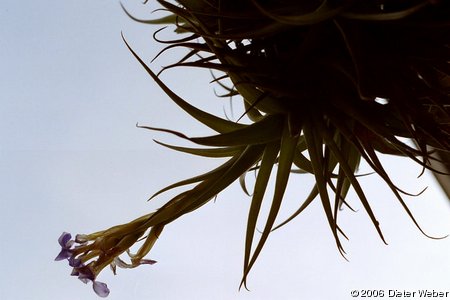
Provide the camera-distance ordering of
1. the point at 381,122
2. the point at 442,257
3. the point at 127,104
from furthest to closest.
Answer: the point at 127,104 → the point at 442,257 → the point at 381,122

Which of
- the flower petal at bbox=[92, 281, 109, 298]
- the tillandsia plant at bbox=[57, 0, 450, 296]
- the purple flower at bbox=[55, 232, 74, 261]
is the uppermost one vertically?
the tillandsia plant at bbox=[57, 0, 450, 296]

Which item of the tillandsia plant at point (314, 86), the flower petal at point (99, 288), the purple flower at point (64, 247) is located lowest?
the flower petal at point (99, 288)

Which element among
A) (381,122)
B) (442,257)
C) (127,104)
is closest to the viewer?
(381,122)

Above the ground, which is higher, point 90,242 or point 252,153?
point 252,153

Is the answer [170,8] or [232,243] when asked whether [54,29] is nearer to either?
[232,243]

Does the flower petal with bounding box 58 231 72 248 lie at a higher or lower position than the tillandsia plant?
lower

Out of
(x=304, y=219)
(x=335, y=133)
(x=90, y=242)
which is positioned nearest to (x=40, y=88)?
(x=304, y=219)

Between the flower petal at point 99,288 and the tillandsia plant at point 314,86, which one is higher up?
the tillandsia plant at point 314,86

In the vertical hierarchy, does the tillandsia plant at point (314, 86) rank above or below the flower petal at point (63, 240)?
above
